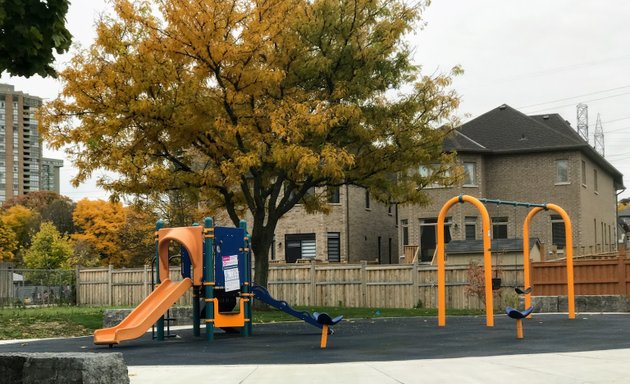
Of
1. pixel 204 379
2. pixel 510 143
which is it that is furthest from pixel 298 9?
pixel 510 143

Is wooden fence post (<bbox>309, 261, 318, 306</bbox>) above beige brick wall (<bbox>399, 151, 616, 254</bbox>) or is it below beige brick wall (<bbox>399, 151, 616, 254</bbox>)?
below

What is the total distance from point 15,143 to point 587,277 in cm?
17602

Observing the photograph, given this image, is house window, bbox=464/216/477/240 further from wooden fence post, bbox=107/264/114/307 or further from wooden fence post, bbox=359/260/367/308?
wooden fence post, bbox=107/264/114/307

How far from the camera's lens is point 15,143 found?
185 metres

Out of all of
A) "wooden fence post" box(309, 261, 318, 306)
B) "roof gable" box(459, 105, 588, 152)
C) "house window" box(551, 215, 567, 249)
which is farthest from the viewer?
"roof gable" box(459, 105, 588, 152)

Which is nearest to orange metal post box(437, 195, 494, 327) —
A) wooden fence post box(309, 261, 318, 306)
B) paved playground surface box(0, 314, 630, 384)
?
paved playground surface box(0, 314, 630, 384)

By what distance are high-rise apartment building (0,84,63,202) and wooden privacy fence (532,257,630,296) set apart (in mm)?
162707

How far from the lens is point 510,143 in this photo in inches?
1844

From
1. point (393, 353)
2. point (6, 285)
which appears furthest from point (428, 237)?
point (393, 353)

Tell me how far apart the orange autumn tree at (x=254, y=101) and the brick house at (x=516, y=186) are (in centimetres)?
1735

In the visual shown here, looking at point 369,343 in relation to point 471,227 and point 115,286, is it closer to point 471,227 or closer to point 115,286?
point 115,286

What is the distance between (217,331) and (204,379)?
10.9 metres

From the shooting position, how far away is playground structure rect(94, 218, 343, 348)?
1772cm

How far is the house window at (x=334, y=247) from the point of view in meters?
47.2
